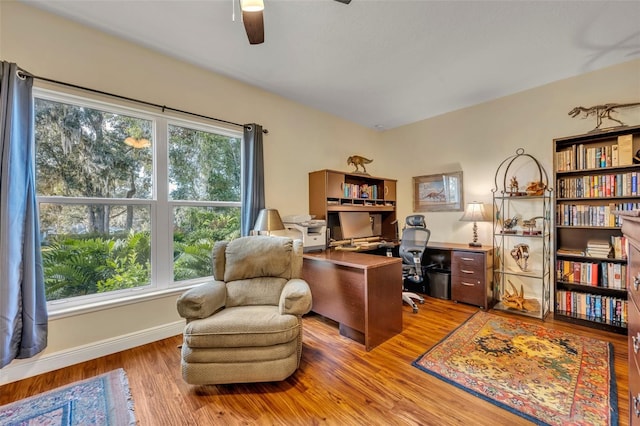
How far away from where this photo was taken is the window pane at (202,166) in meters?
2.65

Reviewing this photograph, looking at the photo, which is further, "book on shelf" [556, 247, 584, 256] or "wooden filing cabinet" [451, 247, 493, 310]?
"wooden filing cabinet" [451, 247, 493, 310]

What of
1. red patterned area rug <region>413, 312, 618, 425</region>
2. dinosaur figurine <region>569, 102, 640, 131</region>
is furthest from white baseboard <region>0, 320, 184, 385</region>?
dinosaur figurine <region>569, 102, 640, 131</region>

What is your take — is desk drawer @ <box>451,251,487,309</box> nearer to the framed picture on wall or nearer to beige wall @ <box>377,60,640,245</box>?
beige wall @ <box>377,60,640,245</box>

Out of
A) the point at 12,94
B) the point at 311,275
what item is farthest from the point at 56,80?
the point at 311,275

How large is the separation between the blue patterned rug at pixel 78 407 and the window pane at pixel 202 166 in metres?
1.57

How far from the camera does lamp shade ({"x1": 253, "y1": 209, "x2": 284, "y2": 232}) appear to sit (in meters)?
2.75

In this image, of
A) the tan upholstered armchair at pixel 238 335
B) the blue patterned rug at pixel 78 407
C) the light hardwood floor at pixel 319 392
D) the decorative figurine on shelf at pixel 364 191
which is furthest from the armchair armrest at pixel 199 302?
the decorative figurine on shelf at pixel 364 191

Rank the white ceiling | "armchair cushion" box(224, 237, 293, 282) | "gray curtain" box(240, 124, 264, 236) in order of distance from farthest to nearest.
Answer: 1. "gray curtain" box(240, 124, 264, 236)
2. "armchair cushion" box(224, 237, 293, 282)
3. the white ceiling

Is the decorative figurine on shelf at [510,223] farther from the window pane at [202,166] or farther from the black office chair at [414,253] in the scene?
the window pane at [202,166]

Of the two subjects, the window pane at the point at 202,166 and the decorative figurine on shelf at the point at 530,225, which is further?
the decorative figurine on shelf at the point at 530,225

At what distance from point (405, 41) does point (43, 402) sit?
3668mm

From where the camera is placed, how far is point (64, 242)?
6.88 feet

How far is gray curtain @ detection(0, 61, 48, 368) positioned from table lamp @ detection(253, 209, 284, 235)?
1.64 metres

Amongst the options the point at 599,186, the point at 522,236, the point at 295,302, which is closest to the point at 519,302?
the point at 522,236
